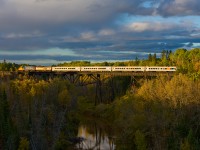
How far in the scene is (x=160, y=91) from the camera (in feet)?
179

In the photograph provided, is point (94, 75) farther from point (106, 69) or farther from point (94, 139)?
point (94, 139)

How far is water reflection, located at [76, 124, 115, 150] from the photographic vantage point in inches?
1950

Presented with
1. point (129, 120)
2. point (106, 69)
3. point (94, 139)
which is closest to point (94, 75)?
point (106, 69)

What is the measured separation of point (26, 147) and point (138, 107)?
59.7 feet

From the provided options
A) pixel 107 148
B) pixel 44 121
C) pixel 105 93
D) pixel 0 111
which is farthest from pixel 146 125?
pixel 105 93

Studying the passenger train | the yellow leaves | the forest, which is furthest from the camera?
the passenger train

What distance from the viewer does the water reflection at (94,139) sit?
4952 centimetres

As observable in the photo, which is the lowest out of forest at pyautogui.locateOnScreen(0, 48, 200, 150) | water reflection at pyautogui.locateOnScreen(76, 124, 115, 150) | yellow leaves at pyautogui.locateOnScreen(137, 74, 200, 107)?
water reflection at pyautogui.locateOnScreen(76, 124, 115, 150)

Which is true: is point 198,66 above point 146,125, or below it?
above

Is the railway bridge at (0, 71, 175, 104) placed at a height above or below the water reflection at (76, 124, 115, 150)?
above

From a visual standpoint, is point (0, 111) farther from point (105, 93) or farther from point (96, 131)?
point (105, 93)

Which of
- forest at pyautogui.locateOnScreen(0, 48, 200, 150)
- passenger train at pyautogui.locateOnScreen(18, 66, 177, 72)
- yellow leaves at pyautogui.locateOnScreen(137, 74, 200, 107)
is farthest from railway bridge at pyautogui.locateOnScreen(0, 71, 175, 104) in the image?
yellow leaves at pyautogui.locateOnScreen(137, 74, 200, 107)

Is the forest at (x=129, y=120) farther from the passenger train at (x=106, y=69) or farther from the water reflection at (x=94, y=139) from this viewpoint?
the passenger train at (x=106, y=69)

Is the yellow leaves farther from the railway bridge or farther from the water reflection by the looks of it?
the railway bridge
